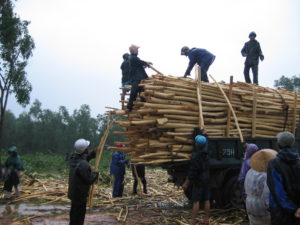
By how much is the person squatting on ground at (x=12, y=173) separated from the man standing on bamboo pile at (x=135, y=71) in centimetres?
425

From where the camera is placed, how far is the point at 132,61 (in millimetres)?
8852

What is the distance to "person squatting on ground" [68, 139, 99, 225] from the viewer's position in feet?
18.8

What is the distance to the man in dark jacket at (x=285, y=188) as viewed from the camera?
364cm

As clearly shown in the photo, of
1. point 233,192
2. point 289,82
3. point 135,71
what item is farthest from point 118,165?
point 289,82

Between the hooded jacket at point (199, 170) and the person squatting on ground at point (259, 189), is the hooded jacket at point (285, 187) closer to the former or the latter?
the person squatting on ground at point (259, 189)

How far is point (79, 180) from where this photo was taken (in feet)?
18.9

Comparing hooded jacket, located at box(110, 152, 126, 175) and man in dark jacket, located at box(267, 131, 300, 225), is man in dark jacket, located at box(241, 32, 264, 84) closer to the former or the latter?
hooded jacket, located at box(110, 152, 126, 175)

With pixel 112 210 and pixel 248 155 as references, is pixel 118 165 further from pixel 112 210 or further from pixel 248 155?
pixel 248 155

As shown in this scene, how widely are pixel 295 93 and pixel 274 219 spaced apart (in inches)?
248

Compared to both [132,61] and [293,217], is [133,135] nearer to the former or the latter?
[132,61]

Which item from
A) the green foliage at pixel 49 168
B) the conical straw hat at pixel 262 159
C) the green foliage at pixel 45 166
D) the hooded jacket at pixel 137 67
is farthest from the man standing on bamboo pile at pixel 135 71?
the green foliage at pixel 45 166

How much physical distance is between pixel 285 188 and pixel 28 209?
722 centimetres

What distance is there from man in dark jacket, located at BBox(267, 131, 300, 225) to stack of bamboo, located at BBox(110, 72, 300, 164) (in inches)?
161

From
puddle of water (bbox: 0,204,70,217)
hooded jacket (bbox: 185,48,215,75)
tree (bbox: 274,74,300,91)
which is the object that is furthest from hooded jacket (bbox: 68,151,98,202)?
tree (bbox: 274,74,300,91)
